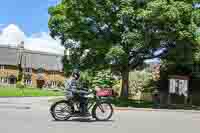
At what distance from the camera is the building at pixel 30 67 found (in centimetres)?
11025

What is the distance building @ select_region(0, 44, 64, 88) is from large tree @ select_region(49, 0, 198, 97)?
72.3 meters

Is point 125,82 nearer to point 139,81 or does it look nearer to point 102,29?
point 102,29

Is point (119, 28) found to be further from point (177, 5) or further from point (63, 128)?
point (63, 128)

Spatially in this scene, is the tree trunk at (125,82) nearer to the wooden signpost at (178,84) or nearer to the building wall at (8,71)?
the wooden signpost at (178,84)

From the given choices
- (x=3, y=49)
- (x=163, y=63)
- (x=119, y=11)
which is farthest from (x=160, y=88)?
(x=3, y=49)

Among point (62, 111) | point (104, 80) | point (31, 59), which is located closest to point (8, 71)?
point (31, 59)

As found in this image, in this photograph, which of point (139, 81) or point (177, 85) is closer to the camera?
point (177, 85)

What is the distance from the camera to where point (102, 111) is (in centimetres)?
1716

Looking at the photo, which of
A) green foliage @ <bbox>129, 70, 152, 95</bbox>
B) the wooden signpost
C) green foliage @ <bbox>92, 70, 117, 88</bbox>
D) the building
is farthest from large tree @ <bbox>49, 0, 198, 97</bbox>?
the building

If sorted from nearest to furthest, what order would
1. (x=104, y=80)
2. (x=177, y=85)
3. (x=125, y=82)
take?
(x=177, y=85), (x=125, y=82), (x=104, y=80)

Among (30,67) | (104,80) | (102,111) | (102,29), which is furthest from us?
(30,67)

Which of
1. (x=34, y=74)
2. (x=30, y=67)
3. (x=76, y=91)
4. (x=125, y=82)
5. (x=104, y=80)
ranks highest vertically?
(x=30, y=67)

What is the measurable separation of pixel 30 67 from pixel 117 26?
3183 inches

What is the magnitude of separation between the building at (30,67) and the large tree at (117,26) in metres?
72.3
